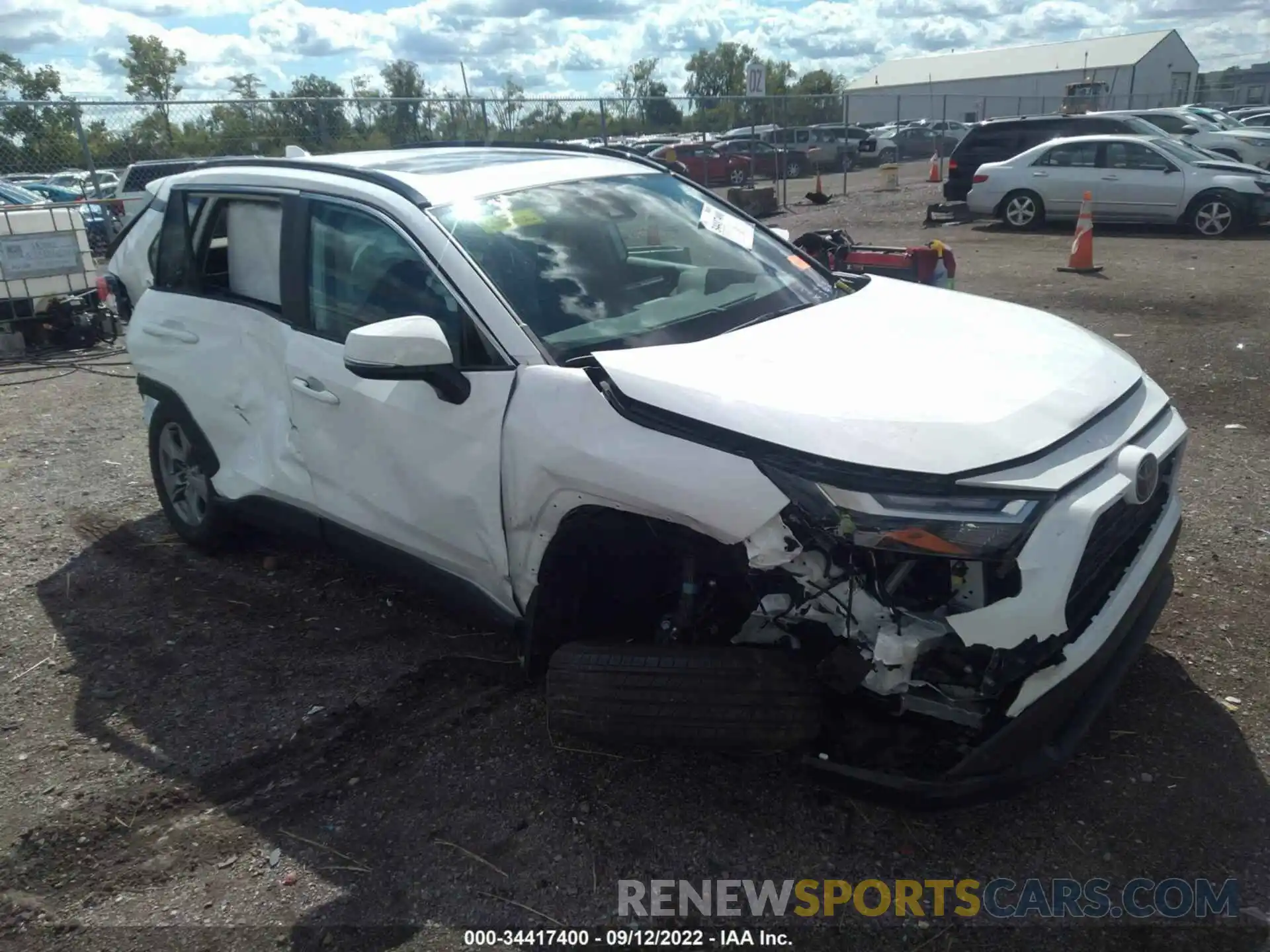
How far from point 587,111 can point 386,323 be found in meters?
15.7

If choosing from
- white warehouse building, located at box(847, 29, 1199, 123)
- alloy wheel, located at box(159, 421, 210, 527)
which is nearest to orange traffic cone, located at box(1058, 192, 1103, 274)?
alloy wheel, located at box(159, 421, 210, 527)

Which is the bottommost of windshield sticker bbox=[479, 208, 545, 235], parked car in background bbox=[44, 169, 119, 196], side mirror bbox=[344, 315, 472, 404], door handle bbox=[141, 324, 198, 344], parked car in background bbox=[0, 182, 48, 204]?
door handle bbox=[141, 324, 198, 344]

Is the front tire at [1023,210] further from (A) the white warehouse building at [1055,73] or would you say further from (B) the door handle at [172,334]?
(A) the white warehouse building at [1055,73]

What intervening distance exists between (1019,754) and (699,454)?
43.6 inches

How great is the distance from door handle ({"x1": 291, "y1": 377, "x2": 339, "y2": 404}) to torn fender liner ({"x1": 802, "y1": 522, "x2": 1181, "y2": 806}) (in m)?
Answer: 2.17

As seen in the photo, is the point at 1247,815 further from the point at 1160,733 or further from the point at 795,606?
the point at 795,606

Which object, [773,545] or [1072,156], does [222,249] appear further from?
[1072,156]

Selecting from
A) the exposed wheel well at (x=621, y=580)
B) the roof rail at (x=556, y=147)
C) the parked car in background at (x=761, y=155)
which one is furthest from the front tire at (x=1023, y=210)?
the exposed wheel well at (x=621, y=580)

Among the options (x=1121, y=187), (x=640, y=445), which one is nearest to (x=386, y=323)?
(x=640, y=445)

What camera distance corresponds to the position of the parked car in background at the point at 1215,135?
66.1ft

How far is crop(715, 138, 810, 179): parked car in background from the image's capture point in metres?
23.0

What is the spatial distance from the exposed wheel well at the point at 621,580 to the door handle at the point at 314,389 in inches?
47.0

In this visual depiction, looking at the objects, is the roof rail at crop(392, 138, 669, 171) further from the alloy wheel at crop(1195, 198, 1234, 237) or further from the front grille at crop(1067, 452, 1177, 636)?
the alloy wheel at crop(1195, 198, 1234, 237)

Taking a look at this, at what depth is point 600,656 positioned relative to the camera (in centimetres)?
278
